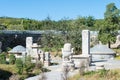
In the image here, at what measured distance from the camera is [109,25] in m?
47.6

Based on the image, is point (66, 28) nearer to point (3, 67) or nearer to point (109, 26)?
point (109, 26)

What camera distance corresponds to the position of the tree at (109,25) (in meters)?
47.9

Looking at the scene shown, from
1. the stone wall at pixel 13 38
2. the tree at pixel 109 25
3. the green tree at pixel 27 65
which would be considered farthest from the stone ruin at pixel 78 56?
the stone wall at pixel 13 38

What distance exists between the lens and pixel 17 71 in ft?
79.9

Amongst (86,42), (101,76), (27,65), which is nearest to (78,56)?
(86,42)

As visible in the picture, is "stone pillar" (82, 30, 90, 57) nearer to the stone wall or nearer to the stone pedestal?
the stone pedestal

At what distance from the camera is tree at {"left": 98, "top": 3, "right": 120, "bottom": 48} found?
47.9m

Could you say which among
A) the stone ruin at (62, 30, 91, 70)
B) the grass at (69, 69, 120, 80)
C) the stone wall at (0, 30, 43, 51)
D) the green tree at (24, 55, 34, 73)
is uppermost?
the stone wall at (0, 30, 43, 51)

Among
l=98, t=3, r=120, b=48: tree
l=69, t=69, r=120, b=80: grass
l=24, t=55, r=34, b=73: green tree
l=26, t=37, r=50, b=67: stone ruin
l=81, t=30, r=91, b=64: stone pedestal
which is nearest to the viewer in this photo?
l=69, t=69, r=120, b=80: grass

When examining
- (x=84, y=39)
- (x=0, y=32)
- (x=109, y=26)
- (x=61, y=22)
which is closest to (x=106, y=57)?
(x=84, y=39)

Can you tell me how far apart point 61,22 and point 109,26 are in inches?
235

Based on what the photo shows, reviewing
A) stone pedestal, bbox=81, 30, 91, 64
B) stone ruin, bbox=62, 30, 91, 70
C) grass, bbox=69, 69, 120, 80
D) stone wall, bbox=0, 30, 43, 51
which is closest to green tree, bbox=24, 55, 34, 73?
stone ruin, bbox=62, 30, 91, 70

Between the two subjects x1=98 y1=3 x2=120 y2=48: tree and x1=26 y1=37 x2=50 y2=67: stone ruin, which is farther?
x1=98 y1=3 x2=120 y2=48: tree

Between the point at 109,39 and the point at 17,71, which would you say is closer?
the point at 17,71
